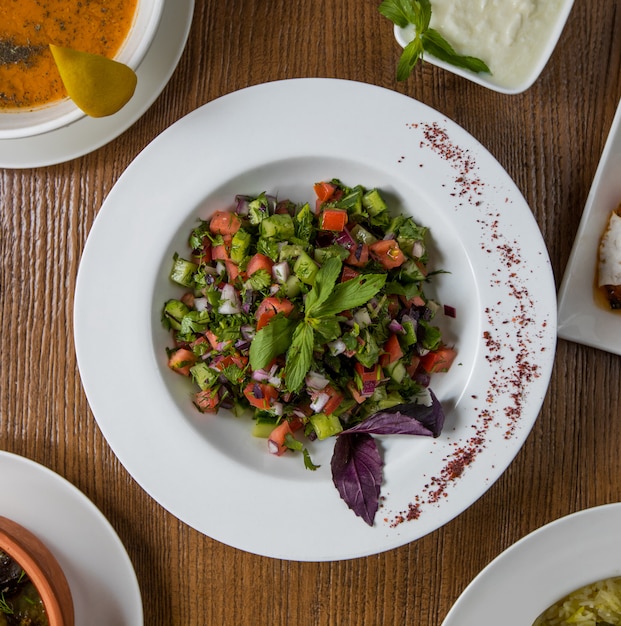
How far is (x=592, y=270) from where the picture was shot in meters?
1.99

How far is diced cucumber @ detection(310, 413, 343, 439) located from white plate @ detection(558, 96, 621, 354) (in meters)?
0.71

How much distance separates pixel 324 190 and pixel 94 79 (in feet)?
2.07

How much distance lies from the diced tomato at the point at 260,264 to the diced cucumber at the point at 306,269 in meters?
0.07

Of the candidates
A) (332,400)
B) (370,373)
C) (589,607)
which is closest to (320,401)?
(332,400)

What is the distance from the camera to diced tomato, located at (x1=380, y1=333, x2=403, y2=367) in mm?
1780

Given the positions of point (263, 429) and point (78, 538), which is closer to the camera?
point (263, 429)

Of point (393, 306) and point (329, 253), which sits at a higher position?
point (329, 253)

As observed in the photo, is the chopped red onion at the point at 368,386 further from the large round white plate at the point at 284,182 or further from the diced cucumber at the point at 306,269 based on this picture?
the diced cucumber at the point at 306,269

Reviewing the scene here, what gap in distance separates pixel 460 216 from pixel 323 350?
19.9 inches

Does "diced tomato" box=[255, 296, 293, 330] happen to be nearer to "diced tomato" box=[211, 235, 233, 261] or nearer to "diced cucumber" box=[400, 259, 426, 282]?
"diced tomato" box=[211, 235, 233, 261]

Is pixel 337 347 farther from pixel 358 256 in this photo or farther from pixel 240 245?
pixel 240 245

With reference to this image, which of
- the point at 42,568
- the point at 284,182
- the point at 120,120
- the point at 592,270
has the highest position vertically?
the point at 120,120

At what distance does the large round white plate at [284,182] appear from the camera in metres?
1.76

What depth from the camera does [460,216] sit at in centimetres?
177
